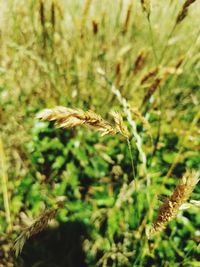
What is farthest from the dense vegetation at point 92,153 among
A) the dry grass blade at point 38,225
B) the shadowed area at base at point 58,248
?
the dry grass blade at point 38,225

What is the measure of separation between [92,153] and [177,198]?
115 cm

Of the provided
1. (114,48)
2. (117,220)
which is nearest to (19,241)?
(117,220)

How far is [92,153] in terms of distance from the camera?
6.15 feet

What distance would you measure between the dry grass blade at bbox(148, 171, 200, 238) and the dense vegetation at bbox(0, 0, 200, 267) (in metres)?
0.34

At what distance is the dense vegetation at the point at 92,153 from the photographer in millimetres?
1478

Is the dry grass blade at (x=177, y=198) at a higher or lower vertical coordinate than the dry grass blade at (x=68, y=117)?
lower

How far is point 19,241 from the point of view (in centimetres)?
81

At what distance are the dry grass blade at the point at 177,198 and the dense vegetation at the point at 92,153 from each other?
0.34 m

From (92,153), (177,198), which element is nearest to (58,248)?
(92,153)

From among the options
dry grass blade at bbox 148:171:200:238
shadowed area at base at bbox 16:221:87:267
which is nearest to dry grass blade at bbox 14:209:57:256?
dry grass blade at bbox 148:171:200:238

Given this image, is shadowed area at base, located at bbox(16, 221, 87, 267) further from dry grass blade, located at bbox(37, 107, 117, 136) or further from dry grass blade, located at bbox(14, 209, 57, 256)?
dry grass blade, located at bbox(37, 107, 117, 136)

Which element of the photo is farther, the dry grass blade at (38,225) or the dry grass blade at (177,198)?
the dry grass blade at (38,225)

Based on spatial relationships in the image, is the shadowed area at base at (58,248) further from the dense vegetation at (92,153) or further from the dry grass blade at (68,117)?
the dry grass blade at (68,117)

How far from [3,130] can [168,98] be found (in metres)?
0.94
